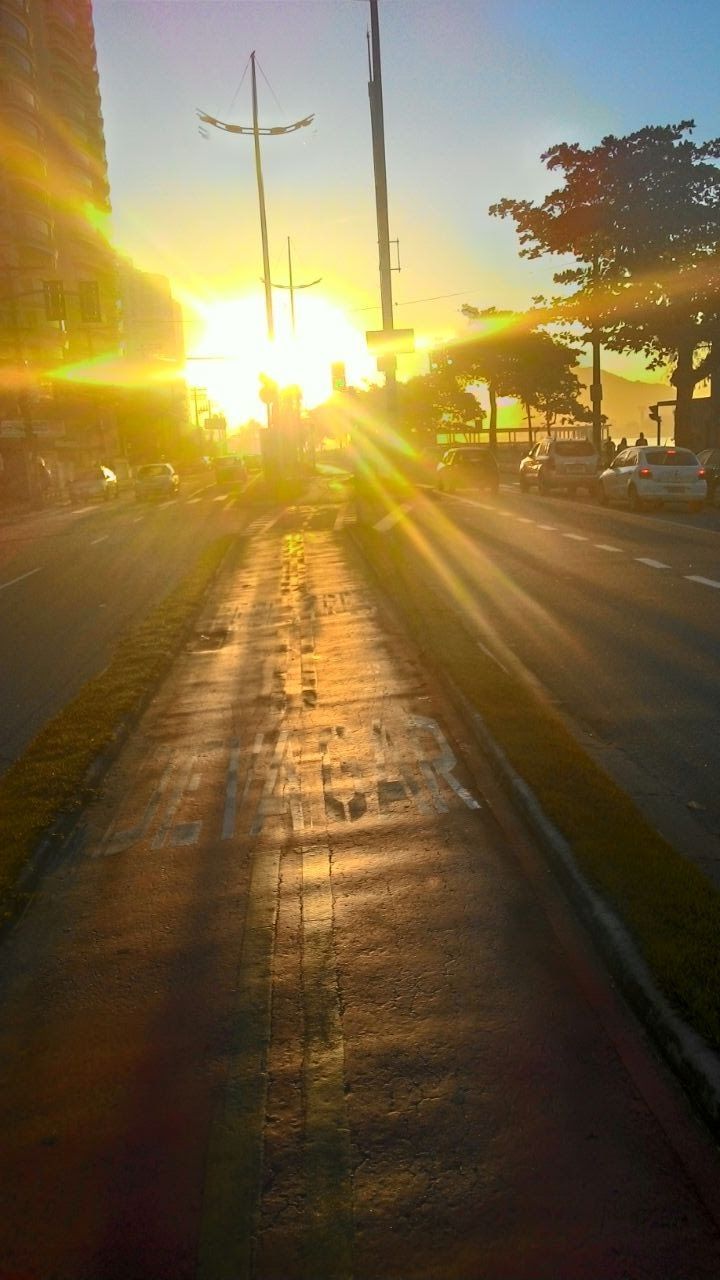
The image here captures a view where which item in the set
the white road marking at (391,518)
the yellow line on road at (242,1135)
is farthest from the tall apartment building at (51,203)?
the yellow line on road at (242,1135)

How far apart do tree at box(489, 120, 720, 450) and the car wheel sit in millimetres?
15366

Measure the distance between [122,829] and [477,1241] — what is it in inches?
162

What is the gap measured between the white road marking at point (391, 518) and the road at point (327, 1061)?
20.5 metres

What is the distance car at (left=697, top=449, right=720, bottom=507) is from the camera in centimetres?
3362

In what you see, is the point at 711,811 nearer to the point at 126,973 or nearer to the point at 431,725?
the point at 431,725

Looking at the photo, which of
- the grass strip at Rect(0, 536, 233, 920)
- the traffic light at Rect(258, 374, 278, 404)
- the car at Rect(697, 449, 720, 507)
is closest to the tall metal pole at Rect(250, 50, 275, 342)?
the traffic light at Rect(258, 374, 278, 404)

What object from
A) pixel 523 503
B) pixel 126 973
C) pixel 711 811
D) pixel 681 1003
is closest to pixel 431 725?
A: pixel 711 811

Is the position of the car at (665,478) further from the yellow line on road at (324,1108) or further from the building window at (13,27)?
the building window at (13,27)

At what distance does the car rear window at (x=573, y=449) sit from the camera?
41375mm

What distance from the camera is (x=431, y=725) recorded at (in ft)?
29.1

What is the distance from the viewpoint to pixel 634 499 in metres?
31.6

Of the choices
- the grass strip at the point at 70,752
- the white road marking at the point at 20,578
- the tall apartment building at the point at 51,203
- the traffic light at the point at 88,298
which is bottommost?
the white road marking at the point at 20,578

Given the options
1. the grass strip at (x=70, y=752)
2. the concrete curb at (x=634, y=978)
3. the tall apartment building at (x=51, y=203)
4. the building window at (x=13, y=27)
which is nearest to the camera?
the concrete curb at (x=634, y=978)

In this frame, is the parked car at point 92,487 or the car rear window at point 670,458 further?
the parked car at point 92,487
